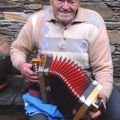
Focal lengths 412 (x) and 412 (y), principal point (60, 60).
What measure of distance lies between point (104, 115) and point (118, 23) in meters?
1.13

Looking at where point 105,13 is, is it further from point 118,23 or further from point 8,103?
point 8,103

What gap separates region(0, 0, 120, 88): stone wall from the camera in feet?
11.7

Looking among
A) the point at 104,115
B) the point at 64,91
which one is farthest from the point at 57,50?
the point at 104,115

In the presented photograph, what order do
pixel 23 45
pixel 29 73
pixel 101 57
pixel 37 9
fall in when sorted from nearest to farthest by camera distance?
pixel 29 73 → pixel 101 57 → pixel 23 45 → pixel 37 9

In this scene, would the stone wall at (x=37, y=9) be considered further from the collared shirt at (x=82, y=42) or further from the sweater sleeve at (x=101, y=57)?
the sweater sleeve at (x=101, y=57)

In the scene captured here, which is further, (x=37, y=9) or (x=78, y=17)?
(x=37, y=9)

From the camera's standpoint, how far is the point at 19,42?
2.93 m

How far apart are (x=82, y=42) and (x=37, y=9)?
1.02m

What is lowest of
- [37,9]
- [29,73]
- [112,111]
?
[112,111]

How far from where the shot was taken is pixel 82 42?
2756 mm

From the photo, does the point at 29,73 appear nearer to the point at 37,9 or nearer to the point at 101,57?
the point at 101,57

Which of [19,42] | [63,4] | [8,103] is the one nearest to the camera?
[63,4]

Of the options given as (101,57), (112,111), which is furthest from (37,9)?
(112,111)

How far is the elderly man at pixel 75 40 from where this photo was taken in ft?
8.86
